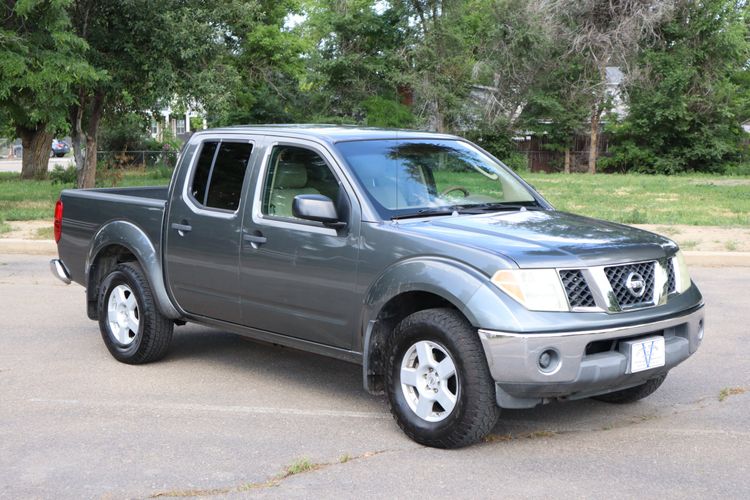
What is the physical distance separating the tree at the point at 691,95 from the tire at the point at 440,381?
4001 centimetres

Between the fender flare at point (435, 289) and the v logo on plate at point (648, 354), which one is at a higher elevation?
the fender flare at point (435, 289)

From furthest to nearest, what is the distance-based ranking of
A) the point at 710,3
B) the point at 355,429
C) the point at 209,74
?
the point at 710,3
the point at 209,74
the point at 355,429

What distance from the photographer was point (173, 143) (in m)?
48.4

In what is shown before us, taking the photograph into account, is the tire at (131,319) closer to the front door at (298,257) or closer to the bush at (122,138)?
the front door at (298,257)

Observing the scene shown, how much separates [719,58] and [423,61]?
13140 mm

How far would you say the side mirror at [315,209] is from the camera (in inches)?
229

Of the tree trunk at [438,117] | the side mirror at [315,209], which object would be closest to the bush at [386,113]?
the tree trunk at [438,117]

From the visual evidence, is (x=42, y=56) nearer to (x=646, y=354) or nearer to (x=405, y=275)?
(x=405, y=275)

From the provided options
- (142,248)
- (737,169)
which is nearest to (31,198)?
(142,248)

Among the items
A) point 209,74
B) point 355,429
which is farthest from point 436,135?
point 209,74

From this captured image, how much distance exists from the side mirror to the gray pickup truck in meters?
0.01

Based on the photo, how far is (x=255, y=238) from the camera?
21.1 feet

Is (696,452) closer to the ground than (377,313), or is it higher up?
closer to the ground

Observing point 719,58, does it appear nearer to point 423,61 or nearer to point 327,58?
point 423,61
